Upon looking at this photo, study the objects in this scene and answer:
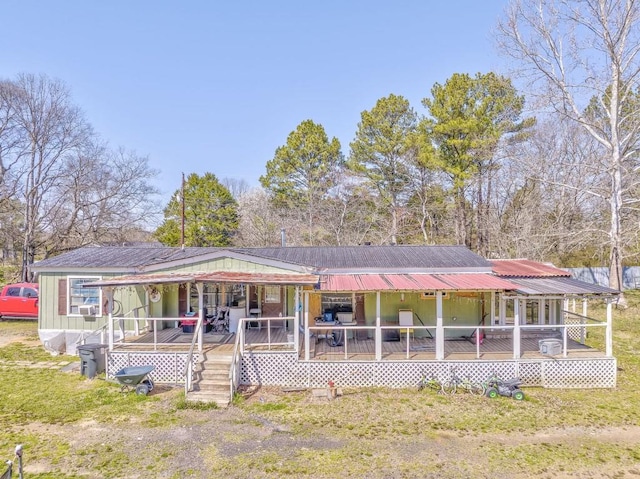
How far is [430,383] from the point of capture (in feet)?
34.3

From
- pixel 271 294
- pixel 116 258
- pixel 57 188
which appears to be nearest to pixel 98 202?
pixel 57 188

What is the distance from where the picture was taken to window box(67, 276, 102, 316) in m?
14.1

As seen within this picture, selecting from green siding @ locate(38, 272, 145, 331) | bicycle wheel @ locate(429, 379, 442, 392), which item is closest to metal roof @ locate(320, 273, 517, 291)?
bicycle wheel @ locate(429, 379, 442, 392)

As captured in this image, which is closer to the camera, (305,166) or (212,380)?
(212,380)

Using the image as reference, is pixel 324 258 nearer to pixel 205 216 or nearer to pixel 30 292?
pixel 30 292

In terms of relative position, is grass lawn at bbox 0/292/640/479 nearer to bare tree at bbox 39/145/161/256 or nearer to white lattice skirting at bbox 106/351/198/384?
white lattice skirting at bbox 106/351/198/384

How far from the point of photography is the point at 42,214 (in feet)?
84.1

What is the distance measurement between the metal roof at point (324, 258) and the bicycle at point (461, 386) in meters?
4.05

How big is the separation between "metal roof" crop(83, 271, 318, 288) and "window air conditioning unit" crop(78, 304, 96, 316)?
10.7ft

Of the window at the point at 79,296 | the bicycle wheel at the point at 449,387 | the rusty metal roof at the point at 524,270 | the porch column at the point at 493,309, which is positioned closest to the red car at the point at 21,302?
the window at the point at 79,296

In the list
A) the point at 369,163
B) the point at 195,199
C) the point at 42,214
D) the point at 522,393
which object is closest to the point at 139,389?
the point at 522,393

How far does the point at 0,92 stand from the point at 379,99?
87.8 ft

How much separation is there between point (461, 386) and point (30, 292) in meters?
20.7

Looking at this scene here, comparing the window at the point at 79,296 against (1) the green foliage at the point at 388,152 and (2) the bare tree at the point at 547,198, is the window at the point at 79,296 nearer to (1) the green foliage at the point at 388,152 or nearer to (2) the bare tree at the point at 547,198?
(1) the green foliage at the point at 388,152
